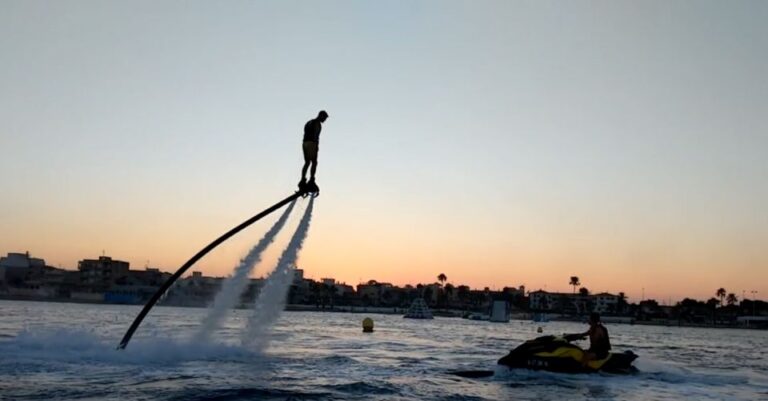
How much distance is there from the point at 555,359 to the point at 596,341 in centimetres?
201

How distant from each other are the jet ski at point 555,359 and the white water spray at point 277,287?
988 centimetres

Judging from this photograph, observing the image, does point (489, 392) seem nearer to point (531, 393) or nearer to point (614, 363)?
point (531, 393)

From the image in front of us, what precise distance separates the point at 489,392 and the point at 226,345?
1446 cm

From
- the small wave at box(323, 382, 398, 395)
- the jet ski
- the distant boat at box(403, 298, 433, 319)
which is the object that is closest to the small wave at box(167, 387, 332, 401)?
the small wave at box(323, 382, 398, 395)

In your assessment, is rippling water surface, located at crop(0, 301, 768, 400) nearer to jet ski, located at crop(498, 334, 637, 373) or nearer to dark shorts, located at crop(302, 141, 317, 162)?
jet ski, located at crop(498, 334, 637, 373)

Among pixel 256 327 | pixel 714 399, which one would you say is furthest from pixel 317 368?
pixel 714 399

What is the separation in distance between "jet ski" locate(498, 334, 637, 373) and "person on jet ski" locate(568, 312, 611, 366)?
0.16m

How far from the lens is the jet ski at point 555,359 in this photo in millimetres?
28547

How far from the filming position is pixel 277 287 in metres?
25.2

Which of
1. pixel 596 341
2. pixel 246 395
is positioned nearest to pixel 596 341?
pixel 596 341

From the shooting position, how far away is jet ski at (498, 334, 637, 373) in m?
28.5

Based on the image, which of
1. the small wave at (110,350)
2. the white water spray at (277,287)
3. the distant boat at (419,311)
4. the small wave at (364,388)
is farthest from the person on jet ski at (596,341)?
the distant boat at (419,311)

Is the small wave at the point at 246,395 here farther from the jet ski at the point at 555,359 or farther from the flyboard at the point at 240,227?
the jet ski at the point at 555,359

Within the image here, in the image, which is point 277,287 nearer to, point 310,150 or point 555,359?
point 310,150
